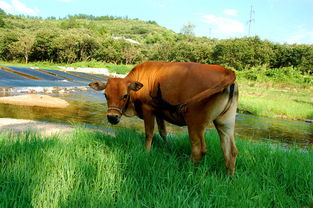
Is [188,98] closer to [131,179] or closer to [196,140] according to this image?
[196,140]

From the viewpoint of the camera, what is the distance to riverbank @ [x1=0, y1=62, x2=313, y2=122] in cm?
1758

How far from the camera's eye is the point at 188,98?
4348mm

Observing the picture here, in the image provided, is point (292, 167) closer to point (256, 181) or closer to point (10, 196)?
point (256, 181)

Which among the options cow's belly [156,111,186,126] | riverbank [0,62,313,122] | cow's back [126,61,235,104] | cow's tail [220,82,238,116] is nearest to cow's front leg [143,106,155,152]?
cow's belly [156,111,186,126]

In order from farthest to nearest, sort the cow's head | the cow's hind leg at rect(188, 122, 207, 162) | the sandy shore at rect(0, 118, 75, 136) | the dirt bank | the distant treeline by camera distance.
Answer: the distant treeline
the dirt bank
the sandy shore at rect(0, 118, 75, 136)
the cow's head
the cow's hind leg at rect(188, 122, 207, 162)

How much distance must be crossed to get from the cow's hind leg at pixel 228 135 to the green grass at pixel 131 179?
0.79ft

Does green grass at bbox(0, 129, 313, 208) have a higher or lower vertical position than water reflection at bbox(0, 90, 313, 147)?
higher

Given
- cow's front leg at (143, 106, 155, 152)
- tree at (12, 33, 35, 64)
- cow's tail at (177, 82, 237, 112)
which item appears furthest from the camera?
tree at (12, 33, 35, 64)

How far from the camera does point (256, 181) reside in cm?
423

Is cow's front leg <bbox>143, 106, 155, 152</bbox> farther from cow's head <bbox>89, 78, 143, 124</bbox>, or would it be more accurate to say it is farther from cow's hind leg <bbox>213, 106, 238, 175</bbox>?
cow's hind leg <bbox>213, 106, 238, 175</bbox>

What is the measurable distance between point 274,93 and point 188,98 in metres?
24.8

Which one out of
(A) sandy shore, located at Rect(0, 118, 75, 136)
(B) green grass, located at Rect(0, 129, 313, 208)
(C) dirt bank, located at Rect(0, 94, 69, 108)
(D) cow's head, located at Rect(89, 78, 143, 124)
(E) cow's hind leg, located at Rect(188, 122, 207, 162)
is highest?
(D) cow's head, located at Rect(89, 78, 143, 124)

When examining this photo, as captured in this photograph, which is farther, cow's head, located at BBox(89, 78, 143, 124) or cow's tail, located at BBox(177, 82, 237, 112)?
cow's head, located at BBox(89, 78, 143, 124)

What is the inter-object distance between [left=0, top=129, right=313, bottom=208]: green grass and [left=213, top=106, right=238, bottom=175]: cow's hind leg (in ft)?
0.79
